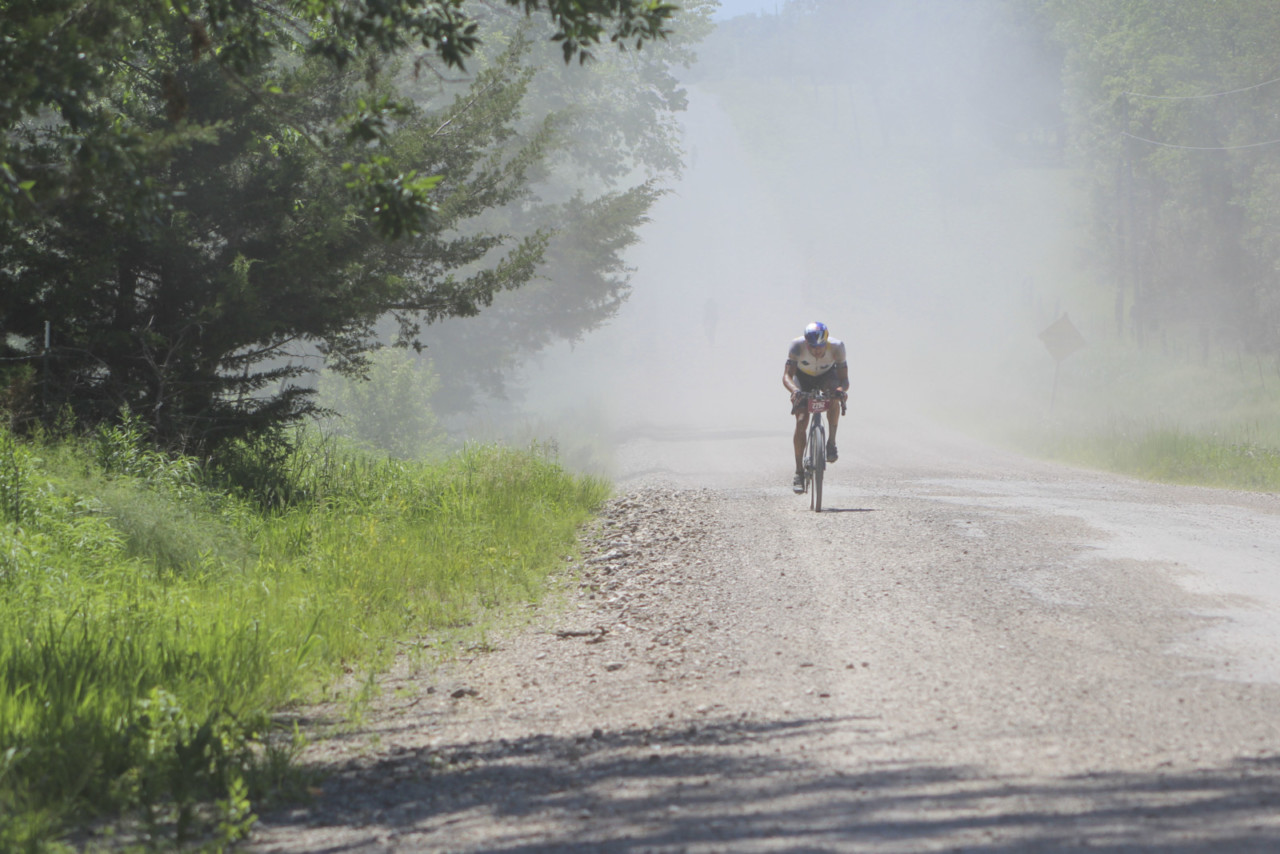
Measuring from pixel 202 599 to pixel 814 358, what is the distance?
736cm

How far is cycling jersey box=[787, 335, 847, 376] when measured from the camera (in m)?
12.2

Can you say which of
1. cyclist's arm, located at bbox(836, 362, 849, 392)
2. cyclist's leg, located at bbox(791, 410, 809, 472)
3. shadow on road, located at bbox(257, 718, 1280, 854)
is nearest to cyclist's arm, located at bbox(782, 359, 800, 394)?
cyclist's leg, located at bbox(791, 410, 809, 472)

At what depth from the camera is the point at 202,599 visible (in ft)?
22.2

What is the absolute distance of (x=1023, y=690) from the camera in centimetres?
487

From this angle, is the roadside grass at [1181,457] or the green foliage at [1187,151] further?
the green foliage at [1187,151]

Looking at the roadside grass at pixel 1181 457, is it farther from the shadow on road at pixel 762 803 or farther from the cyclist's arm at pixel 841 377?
the shadow on road at pixel 762 803

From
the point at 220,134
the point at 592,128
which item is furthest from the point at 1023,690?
the point at 592,128

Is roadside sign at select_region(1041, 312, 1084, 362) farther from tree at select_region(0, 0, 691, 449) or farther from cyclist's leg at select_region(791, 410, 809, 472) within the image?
tree at select_region(0, 0, 691, 449)

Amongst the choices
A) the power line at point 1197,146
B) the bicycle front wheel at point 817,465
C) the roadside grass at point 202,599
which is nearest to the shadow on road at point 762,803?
the roadside grass at point 202,599

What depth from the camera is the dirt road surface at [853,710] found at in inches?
135

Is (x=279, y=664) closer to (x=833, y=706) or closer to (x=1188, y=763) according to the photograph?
(x=833, y=706)

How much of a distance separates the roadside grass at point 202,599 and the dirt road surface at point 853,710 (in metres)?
0.41

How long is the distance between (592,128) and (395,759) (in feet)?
124

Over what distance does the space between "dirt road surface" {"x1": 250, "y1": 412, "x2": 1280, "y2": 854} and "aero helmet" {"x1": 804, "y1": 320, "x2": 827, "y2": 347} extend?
278 centimetres
